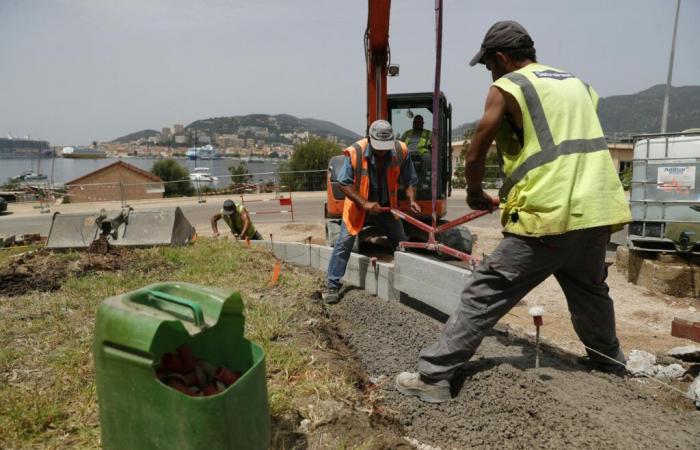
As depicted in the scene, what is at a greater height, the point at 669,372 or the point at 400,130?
the point at 400,130

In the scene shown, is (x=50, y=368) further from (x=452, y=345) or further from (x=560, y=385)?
(x=560, y=385)

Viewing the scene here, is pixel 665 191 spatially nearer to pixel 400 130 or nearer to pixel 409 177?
pixel 409 177

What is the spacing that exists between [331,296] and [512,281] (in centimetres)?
269

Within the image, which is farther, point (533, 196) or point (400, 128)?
point (400, 128)

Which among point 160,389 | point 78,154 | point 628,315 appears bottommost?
point 628,315

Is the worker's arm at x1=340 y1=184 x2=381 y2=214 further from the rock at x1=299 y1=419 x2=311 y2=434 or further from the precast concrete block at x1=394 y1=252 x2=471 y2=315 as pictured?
the rock at x1=299 y1=419 x2=311 y2=434

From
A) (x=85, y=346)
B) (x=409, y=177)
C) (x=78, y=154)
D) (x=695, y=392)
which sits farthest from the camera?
(x=78, y=154)

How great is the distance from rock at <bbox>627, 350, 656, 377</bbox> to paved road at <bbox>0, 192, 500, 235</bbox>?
887 cm

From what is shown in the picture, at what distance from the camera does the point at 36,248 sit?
7723 mm

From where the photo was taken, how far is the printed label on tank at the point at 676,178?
6.09 m

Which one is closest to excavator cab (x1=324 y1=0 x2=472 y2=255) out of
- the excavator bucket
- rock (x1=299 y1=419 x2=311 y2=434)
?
the excavator bucket

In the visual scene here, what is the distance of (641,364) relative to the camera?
3.11m

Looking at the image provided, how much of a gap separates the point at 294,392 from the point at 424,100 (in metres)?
6.33

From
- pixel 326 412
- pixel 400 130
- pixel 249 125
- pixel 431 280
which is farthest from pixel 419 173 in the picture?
pixel 249 125
